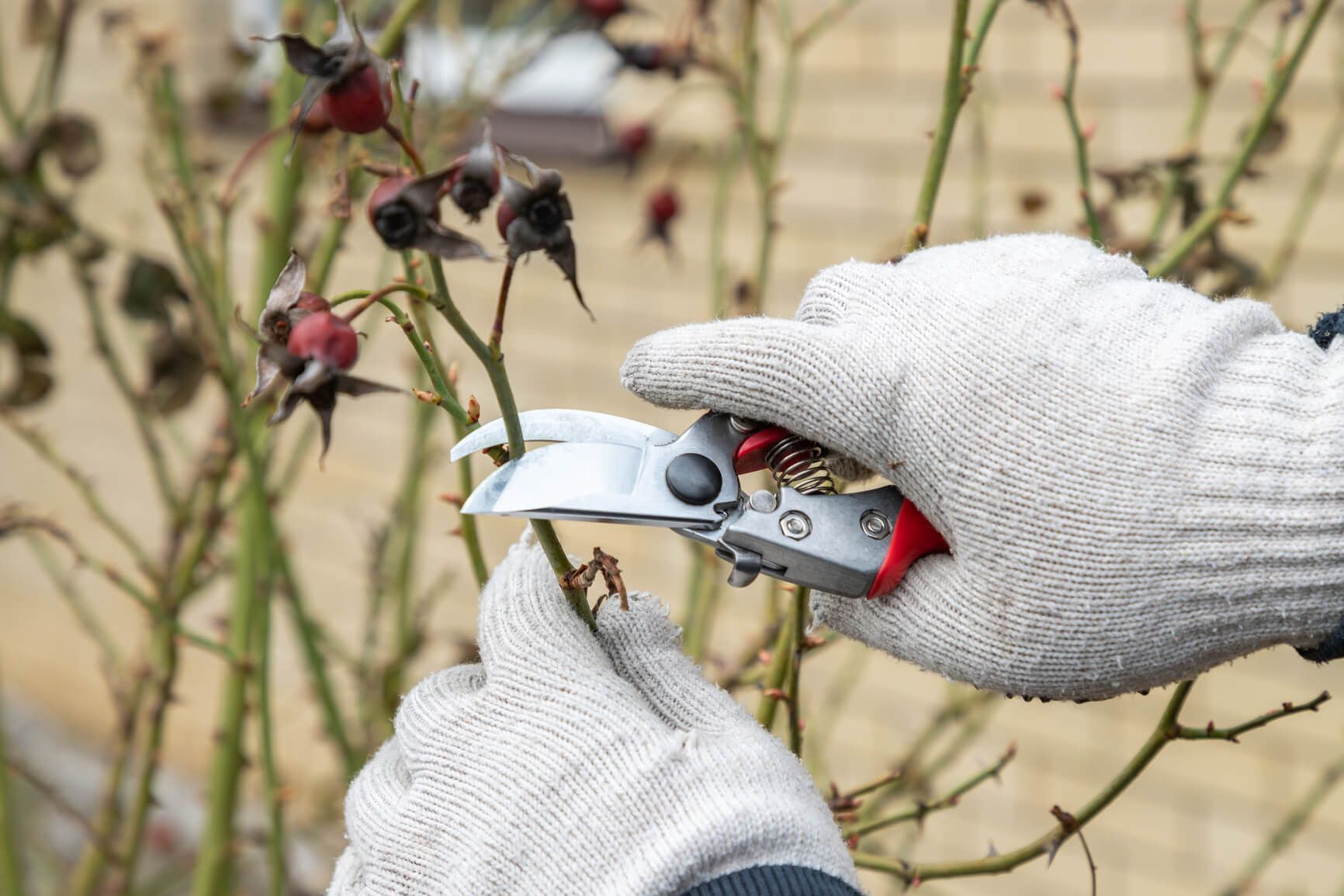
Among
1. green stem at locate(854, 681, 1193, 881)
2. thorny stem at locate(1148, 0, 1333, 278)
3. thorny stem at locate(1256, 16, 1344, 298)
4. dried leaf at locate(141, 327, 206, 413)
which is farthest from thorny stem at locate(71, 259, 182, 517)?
thorny stem at locate(1256, 16, 1344, 298)

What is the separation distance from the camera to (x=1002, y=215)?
2613 millimetres

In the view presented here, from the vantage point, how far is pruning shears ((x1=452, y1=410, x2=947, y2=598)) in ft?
2.89

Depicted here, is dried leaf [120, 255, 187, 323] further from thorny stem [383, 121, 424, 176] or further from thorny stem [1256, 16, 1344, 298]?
thorny stem [1256, 16, 1344, 298]

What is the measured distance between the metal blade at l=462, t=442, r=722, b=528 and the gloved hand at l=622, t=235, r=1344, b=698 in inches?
2.6

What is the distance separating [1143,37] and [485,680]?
1964mm

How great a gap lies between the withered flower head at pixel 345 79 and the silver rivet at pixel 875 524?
1.53ft

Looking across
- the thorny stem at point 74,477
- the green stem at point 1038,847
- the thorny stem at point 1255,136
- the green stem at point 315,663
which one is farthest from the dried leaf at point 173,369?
the thorny stem at point 1255,136

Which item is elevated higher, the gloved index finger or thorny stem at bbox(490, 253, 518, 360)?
thorny stem at bbox(490, 253, 518, 360)

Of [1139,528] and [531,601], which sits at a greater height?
[1139,528]

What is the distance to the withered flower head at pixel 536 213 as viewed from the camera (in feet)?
2.02

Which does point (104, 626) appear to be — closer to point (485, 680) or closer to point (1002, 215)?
point (1002, 215)

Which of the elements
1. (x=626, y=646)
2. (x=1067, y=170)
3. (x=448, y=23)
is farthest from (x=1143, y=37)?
(x=626, y=646)

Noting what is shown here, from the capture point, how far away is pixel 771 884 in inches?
31.4

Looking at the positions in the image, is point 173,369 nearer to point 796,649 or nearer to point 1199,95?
point 796,649
